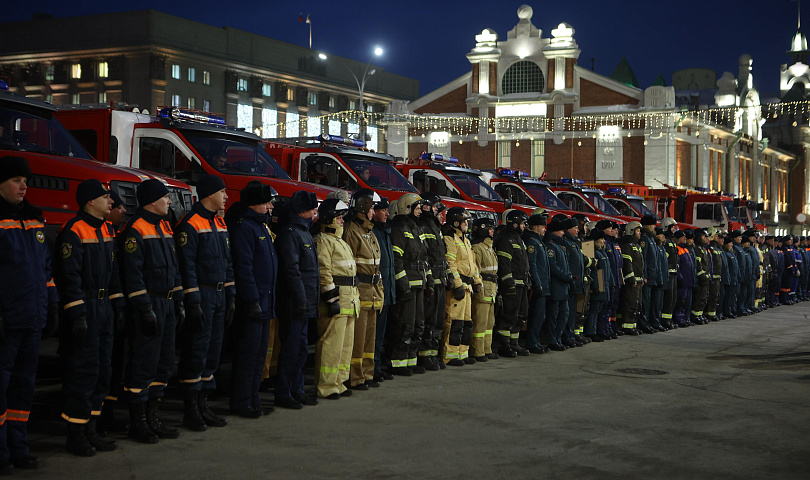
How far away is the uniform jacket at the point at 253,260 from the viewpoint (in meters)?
8.41

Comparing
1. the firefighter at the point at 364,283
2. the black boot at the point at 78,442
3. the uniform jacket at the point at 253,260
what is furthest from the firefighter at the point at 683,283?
the black boot at the point at 78,442

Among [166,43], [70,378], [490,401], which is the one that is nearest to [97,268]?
[70,378]

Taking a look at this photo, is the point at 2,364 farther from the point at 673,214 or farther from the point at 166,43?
the point at 166,43

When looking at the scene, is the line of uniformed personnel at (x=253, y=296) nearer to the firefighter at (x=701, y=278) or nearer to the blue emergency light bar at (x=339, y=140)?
the blue emergency light bar at (x=339, y=140)

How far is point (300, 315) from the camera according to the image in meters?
8.89

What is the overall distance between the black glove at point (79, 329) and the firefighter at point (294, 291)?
94.2 inches

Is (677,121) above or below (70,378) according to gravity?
above

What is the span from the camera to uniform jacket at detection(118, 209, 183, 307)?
7352 mm

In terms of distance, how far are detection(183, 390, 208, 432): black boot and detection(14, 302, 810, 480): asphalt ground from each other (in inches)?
3.1

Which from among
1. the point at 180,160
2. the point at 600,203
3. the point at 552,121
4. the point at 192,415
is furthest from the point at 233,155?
the point at 552,121

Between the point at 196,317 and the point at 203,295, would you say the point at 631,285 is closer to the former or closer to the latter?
the point at 203,295

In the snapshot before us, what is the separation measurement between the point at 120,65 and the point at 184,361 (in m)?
60.2

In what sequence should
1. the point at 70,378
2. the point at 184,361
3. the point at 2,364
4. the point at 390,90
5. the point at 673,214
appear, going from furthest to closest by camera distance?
1. the point at 390,90
2. the point at 673,214
3. the point at 184,361
4. the point at 70,378
5. the point at 2,364

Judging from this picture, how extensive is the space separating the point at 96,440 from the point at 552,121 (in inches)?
2014
